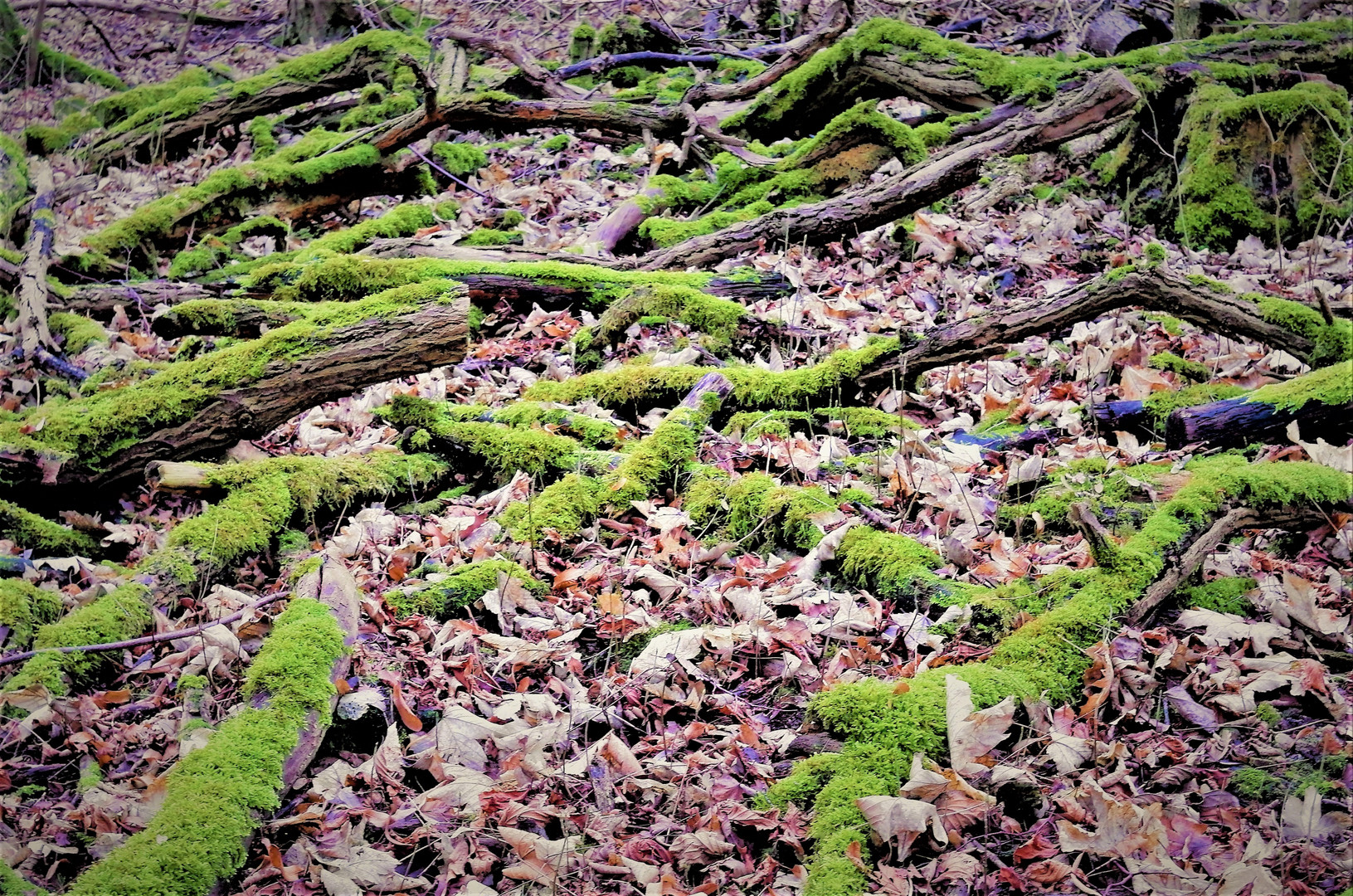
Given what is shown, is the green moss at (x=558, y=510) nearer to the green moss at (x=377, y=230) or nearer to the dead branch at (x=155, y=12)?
the green moss at (x=377, y=230)

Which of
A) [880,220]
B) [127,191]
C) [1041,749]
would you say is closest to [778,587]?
[1041,749]

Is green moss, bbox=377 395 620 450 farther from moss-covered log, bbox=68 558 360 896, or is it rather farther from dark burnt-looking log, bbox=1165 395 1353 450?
dark burnt-looking log, bbox=1165 395 1353 450

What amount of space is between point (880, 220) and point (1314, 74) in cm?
436

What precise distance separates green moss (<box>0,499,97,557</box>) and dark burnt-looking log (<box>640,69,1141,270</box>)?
3.85 m

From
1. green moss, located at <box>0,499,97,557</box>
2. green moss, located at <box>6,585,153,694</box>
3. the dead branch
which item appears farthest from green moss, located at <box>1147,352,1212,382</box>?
the dead branch

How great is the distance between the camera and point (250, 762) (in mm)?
2689

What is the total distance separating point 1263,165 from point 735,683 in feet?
20.6

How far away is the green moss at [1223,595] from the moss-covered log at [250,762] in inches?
124

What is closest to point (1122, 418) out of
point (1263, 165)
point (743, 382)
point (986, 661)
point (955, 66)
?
point (743, 382)

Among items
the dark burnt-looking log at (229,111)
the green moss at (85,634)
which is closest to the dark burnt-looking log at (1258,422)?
the green moss at (85,634)

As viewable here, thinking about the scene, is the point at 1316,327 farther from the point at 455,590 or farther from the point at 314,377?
the point at 314,377

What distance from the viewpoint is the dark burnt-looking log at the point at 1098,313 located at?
4602 millimetres

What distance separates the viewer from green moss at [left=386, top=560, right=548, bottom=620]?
11.5ft

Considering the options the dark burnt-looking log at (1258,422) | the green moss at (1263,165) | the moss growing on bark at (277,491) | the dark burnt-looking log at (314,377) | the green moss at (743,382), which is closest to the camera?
the moss growing on bark at (277,491)
